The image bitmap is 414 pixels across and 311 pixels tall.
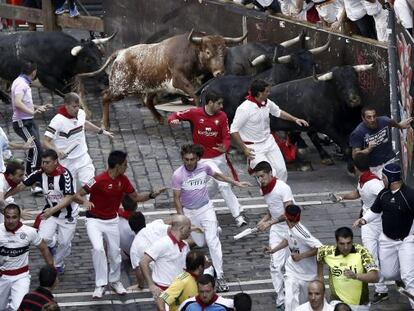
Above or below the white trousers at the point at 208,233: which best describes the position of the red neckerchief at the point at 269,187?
above

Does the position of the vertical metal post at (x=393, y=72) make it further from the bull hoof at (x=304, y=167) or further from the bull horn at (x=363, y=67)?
the bull hoof at (x=304, y=167)

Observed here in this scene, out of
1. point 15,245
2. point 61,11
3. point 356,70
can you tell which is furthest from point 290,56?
point 15,245

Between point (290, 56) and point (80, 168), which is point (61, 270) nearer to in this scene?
point (80, 168)

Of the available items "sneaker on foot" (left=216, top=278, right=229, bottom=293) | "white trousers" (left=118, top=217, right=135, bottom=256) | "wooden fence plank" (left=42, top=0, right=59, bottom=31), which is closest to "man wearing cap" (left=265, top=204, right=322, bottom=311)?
"sneaker on foot" (left=216, top=278, right=229, bottom=293)

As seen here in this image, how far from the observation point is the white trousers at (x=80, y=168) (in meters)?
20.2

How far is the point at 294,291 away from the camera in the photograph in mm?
16781

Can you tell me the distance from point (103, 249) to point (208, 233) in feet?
4.50

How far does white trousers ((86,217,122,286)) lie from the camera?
1795 centimetres

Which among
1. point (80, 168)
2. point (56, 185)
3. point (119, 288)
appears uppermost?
point (56, 185)

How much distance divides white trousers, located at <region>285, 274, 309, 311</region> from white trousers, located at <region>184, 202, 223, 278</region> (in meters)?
1.58

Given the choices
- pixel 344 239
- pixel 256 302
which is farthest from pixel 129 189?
pixel 344 239

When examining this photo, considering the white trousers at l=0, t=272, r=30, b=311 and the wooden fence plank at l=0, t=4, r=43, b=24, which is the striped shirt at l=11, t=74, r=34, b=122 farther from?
the wooden fence plank at l=0, t=4, r=43, b=24

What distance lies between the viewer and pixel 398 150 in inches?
831

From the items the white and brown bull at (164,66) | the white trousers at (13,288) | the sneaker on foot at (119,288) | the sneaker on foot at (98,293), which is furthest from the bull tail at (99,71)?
the white trousers at (13,288)
